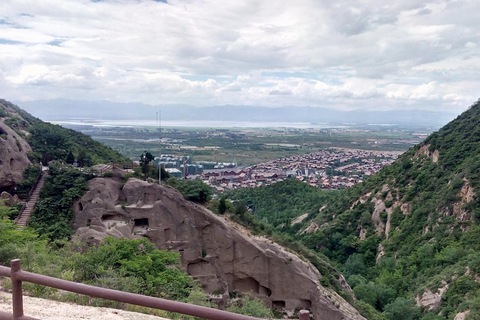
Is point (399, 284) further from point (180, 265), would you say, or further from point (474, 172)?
point (180, 265)

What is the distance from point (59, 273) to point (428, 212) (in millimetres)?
37808

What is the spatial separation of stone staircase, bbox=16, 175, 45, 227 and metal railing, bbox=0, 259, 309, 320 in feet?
67.8

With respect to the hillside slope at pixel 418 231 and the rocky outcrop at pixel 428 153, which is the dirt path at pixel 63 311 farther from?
the rocky outcrop at pixel 428 153

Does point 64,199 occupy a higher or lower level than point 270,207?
higher

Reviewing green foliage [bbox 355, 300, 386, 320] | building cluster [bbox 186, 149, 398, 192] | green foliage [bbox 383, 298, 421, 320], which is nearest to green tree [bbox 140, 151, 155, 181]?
green foliage [bbox 355, 300, 386, 320]

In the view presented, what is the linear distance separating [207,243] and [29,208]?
1143cm

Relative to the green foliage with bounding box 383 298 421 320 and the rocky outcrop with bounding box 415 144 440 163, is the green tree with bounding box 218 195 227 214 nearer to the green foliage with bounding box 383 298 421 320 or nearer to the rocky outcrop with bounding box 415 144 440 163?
the green foliage with bounding box 383 298 421 320

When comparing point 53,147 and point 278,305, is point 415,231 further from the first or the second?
point 53,147

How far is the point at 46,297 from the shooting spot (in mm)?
9820

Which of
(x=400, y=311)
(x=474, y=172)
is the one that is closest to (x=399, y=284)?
(x=400, y=311)

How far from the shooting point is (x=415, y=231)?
40875 mm

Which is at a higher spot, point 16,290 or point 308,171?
point 16,290

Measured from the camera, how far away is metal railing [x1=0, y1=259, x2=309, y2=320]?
439cm

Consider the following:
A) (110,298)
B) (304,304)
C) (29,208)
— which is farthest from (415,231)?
(110,298)
